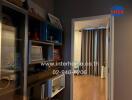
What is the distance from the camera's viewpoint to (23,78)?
167cm

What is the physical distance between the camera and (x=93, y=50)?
732 cm

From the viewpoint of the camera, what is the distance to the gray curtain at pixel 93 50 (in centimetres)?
709

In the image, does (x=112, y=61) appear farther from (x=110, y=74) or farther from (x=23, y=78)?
(x=23, y=78)

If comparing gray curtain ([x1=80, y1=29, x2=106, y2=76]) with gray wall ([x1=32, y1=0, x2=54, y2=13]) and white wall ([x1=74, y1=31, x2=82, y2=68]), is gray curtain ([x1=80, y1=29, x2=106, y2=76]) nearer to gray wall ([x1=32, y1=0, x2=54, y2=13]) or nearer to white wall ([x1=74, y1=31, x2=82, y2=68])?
white wall ([x1=74, y1=31, x2=82, y2=68])

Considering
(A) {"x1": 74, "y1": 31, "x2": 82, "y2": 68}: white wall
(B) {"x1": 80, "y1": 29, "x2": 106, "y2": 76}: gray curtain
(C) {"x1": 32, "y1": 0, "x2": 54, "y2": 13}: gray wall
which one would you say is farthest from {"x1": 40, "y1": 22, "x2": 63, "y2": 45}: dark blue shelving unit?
(A) {"x1": 74, "y1": 31, "x2": 82, "y2": 68}: white wall

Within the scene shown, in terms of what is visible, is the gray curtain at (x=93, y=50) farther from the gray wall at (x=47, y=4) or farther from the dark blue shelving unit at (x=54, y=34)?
the gray wall at (x=47, y=4)

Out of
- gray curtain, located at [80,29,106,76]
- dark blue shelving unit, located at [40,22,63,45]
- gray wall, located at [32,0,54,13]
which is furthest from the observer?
gray curtain, located at [80,29,106,76]

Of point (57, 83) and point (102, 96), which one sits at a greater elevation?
point (57, 83)

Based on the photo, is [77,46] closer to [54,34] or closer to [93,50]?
[93,50]

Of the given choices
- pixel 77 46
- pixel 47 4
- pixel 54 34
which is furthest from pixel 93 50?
pixel 47 4

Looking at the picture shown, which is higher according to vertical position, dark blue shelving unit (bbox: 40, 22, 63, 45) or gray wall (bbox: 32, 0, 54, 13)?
gray wall (bbox: 32, 0, 54, 13)

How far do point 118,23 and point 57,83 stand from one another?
5.64ft

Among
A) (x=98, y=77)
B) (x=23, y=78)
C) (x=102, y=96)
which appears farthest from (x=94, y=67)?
(x=23, y=78)

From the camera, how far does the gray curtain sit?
23.3 feet
